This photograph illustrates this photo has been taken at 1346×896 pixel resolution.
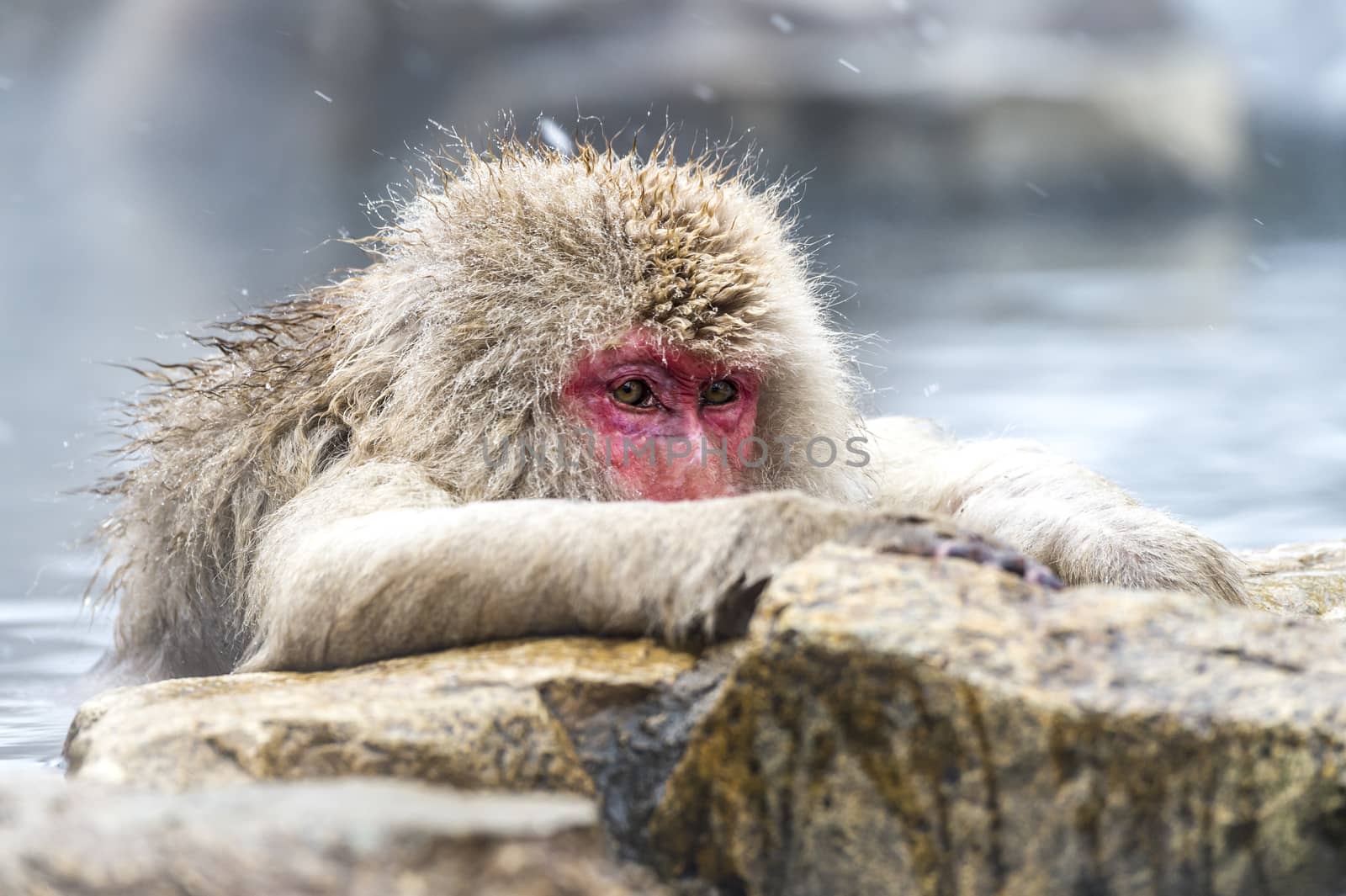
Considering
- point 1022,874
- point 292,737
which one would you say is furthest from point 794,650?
point 292,737

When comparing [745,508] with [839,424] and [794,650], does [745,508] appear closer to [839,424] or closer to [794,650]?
[794,650]

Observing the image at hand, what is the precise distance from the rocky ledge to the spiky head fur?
105 centimetres

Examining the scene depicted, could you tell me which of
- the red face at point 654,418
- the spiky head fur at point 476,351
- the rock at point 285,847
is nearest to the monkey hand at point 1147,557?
the spiky head fur at point 476,351

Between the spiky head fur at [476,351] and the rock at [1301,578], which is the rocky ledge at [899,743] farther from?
the rock at [1301,578]

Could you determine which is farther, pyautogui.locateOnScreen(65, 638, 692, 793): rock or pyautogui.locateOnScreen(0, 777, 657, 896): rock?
pyautogui.locateOnScreen(65, 638, 692, 793): rock

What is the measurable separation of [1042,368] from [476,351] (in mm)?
7819

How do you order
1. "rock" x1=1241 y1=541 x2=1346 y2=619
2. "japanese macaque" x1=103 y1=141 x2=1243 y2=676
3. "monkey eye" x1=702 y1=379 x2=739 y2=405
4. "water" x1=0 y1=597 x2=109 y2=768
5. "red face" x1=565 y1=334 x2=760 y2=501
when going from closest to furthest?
"japanese macaque" x1=103 y1=141 x2=1243 y2=676
"red face" x1=565 y1=334 x2=760 y2=501
"monkey eye" x1=702 y1=379 x2=739 y2=405
"water" x1=0 y1=597 x2=109 y2=768
"rock" x1=1241 y1=541 x2=1346 y2=619

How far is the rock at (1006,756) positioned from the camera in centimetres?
201

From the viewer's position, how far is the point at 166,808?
1869 millimetres

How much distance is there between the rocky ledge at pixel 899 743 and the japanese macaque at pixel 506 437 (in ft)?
1.19

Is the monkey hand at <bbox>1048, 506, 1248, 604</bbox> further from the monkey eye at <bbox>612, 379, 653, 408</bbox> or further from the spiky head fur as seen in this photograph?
the monkey eye at <bbox>612, 379, 653, 408</bbox>

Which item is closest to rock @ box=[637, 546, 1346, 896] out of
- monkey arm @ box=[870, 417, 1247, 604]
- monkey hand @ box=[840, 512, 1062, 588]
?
monkey hand @ box=[840, 512, 1062, 588]

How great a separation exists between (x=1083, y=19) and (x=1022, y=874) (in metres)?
15.8

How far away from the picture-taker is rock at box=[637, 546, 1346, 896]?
201cm
